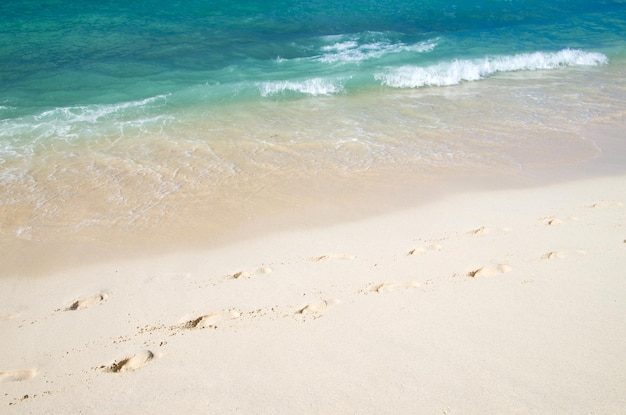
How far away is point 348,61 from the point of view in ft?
42.6

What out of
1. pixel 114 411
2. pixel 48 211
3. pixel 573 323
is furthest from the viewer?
pixel 48 211

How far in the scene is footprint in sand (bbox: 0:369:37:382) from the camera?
3309mm

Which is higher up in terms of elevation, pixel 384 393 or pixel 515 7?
pixel 515 7

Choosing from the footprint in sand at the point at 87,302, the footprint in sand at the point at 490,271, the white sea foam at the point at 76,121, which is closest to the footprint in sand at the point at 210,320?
the footprint in sand at the point at 87,302

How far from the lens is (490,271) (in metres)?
4.36

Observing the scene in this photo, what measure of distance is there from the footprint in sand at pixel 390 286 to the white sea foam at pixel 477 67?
8076mm

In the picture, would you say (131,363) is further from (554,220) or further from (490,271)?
(554,220)

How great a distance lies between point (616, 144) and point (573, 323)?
222 inches

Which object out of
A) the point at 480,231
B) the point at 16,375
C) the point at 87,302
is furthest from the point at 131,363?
the point at 480,231

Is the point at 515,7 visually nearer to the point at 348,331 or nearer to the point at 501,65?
the point at 501,65

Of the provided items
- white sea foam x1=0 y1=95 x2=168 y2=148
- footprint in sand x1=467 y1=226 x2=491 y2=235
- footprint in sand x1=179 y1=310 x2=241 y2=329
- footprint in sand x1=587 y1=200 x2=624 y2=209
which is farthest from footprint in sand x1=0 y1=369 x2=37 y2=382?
footprint in sand x1=587 y1=200 x2=624 y2=209

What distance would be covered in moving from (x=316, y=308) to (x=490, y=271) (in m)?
1.71

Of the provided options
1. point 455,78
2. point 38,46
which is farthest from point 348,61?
point 38,46

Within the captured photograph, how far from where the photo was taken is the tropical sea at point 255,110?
612 cm
